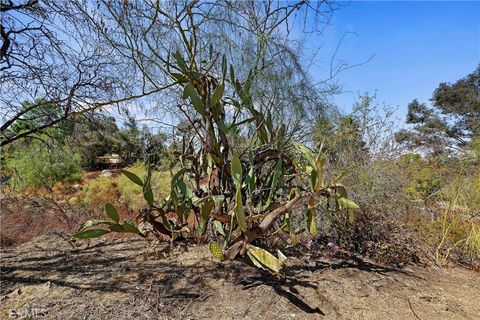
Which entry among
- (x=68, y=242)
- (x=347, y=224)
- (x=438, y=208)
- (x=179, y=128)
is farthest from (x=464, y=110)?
(x=68, y=242)

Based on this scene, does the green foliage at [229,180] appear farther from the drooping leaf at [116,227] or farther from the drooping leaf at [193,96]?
the drooping leaf at [116,227]

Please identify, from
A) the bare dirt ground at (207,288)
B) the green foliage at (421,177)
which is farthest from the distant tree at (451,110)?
the bare dirt ground at (207,288)

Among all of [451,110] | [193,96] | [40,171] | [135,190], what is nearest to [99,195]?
[135,190]

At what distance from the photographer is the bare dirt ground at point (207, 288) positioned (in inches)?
77.1

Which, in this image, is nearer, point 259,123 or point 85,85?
point 259,123

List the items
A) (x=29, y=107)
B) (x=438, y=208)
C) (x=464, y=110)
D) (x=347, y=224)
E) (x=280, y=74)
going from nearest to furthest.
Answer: (x=29, y=107) → (x=280, y=74) → (x=347, y=224) → (x=438, y=208) → (x=464, y=110)

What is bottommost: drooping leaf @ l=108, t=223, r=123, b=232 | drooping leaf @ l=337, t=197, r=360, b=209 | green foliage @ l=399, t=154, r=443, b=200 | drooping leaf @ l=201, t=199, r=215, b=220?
drooping leaf @ l=108, t=223, r=123, b=232

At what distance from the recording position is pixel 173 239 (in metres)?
2.75

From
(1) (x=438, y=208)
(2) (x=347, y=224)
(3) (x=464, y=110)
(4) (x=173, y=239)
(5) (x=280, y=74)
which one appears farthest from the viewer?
(3) (x=464, y=110)

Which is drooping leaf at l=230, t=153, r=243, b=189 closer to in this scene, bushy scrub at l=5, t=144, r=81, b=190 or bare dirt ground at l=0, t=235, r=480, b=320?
bare dirt ground at l=0, t=235, r=480, b=320

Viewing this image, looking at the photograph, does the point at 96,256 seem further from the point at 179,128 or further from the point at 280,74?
the point at 280,74

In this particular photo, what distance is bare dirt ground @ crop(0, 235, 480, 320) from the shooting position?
1958 millimetres

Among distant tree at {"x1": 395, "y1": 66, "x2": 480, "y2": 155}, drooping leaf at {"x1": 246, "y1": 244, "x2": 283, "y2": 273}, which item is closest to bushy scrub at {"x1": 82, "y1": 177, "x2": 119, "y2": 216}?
drooping leaf at {"x1": 246, "y1": 244, "x2": 283, "y2": 273}

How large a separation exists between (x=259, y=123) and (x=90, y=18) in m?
1.83
